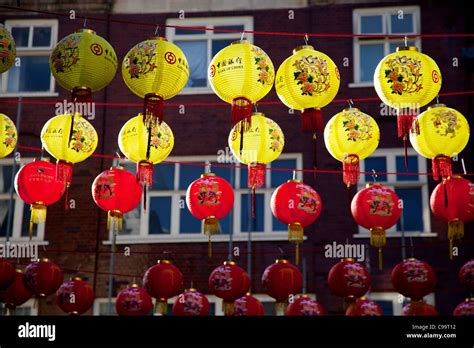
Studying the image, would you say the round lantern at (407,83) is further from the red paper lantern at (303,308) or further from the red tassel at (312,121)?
the red paper lantern at (303,308)

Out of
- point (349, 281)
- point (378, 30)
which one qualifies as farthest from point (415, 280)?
point (378, 30)

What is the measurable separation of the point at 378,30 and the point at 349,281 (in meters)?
6.20

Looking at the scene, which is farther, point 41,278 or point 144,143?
point 41,278

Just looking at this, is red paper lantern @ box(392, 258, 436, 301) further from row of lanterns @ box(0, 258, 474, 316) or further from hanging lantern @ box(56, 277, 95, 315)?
hanging lantern @ box(56, 277, 95, 315)

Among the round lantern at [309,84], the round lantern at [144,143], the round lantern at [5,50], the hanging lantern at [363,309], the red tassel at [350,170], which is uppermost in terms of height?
the round lantern at [5,50]

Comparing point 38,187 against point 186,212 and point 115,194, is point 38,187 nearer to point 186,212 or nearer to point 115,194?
point 115,194

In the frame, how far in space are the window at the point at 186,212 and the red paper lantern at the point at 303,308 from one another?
316 cm

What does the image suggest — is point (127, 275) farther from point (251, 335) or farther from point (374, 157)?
point (251, 335)

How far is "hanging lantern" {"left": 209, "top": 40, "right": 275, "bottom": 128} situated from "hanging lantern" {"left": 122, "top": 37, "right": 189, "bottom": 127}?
1.36 ft

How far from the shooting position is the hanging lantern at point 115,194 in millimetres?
11914

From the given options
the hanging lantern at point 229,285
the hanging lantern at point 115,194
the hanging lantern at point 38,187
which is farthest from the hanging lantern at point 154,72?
the hanging lantern at point 229,285

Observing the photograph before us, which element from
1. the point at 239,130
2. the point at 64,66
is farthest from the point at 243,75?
the point at 64,66

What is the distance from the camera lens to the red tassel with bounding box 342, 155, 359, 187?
1114cm

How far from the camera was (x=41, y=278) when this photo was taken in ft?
41.9
